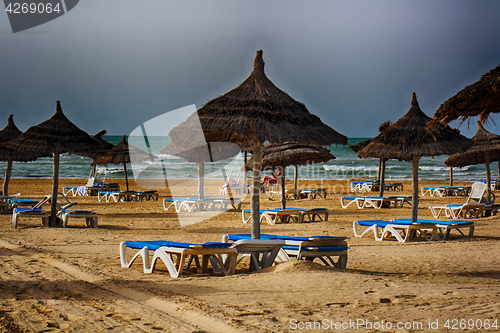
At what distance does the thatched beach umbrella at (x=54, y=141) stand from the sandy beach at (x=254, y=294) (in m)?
2.64

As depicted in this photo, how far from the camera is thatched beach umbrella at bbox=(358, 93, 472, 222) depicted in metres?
8.13

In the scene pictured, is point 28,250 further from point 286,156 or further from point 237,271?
point 286,156

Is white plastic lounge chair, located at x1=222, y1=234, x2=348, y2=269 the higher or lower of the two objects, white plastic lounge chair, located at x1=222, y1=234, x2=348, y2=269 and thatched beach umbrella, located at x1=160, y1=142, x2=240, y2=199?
the lower

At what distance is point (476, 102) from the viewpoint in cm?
457

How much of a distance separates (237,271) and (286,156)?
19.1 feet

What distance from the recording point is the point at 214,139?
6.41m

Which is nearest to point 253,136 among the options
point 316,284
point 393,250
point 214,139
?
point 214,139

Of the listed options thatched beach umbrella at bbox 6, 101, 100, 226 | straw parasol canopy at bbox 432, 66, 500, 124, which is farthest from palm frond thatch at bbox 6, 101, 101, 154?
straw parasol canopy at bbox 432, 66, 500, 124

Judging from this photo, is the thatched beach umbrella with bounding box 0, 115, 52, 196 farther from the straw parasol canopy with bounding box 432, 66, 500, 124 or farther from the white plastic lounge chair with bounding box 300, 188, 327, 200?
the straw parasol canopy with bounding box 432, 66, 500, 124

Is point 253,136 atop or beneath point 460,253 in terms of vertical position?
atop

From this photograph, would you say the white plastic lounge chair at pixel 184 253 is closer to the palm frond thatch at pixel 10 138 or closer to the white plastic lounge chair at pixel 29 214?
the white plastic lounge chair at pixel 29 214

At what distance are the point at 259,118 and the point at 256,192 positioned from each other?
1034 mm

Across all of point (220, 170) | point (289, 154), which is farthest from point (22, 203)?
point (220, 170)

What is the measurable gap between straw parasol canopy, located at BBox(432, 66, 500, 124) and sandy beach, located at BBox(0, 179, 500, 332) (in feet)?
5.94
